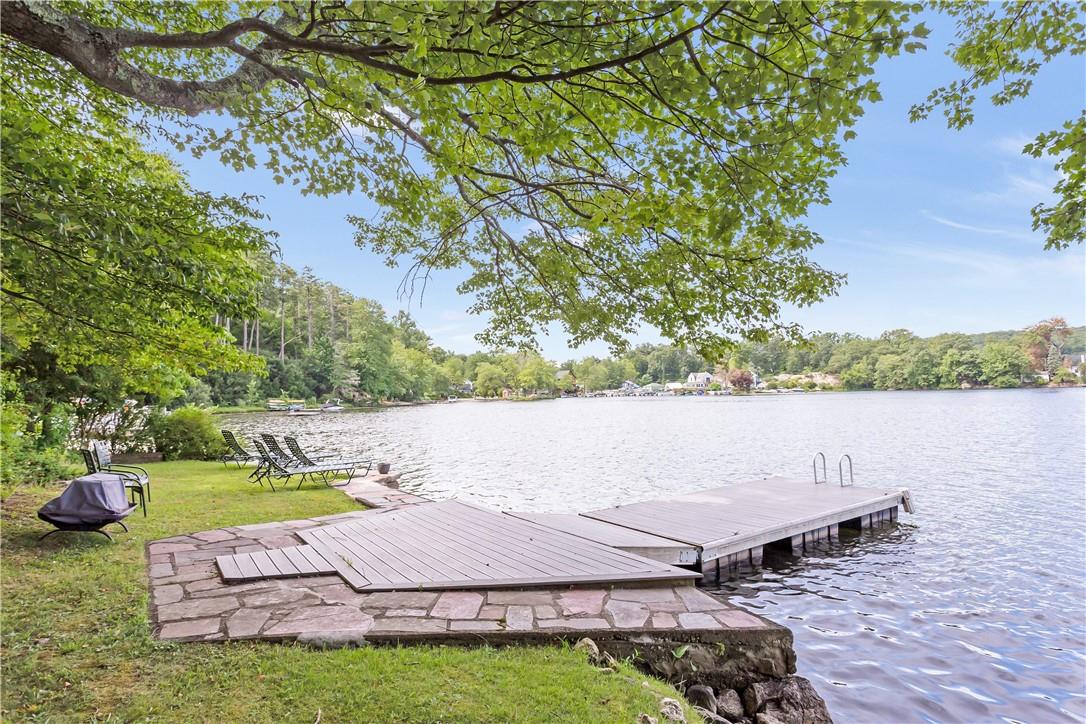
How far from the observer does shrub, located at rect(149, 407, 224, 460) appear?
15453mm

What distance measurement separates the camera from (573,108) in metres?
3.70

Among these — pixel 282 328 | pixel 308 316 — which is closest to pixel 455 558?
pixel 282 328

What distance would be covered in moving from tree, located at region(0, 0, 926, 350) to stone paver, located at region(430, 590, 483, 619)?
3238 mm

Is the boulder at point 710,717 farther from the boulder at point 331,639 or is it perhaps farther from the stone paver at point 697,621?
the boulder at point 331,639

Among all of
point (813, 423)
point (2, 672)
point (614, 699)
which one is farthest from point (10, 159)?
point (813, 423)

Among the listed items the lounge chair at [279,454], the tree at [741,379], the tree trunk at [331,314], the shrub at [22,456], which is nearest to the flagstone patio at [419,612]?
the shrub at [22,456]

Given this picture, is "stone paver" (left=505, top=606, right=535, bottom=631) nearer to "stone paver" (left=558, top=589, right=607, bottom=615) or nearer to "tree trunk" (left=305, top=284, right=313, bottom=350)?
"stone paver" (left=558, top=589, right=607, bottom=615)

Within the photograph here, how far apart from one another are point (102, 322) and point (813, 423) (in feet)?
123

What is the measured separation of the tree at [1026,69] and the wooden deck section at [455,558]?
5476 mm

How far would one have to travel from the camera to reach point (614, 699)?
321cm

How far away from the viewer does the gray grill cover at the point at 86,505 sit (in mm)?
5754

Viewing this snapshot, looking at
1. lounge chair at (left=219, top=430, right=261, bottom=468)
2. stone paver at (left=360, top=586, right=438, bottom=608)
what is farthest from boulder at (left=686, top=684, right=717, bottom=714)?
lounge chair at (left=219, top=430, right=261, bottom=468)

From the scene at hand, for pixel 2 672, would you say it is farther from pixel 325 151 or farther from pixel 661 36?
pixel 661 36

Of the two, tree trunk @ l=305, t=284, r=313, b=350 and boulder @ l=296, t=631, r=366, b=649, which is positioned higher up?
tree trunk @ l=305, t=284, r=313, b=350
